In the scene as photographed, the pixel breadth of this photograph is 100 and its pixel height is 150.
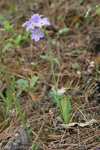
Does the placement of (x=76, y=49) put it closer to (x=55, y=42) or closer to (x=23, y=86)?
(x=55, y=42)

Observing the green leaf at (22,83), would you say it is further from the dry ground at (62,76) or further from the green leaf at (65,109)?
the green leaf at (65,109)

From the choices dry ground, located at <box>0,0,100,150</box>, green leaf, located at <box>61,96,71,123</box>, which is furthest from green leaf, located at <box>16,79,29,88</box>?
green leaf, located at <box>61,96,71,123</box>

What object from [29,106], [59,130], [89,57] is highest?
[89,57]

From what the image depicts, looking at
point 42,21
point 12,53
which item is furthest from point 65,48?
point 42,21

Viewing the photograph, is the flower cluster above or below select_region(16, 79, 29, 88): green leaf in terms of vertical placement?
above

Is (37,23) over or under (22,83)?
over

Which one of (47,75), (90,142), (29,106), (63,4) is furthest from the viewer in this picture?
(63,4)

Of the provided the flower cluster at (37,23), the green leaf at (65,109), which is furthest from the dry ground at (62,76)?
the flower cluster at (37,23)

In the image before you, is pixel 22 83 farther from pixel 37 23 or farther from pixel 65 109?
pixel 37 23

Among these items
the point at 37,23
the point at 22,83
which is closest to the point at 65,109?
the point at 22,83

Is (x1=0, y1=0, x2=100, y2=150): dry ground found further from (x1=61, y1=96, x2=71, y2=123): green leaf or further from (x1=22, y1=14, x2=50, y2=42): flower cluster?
(x1=22, y1=14, x2=50, y2=42): flower cluster

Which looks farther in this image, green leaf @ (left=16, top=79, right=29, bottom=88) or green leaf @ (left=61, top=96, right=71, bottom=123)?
green leaf @ (left=16, top=79, right=29, bottom=88)
